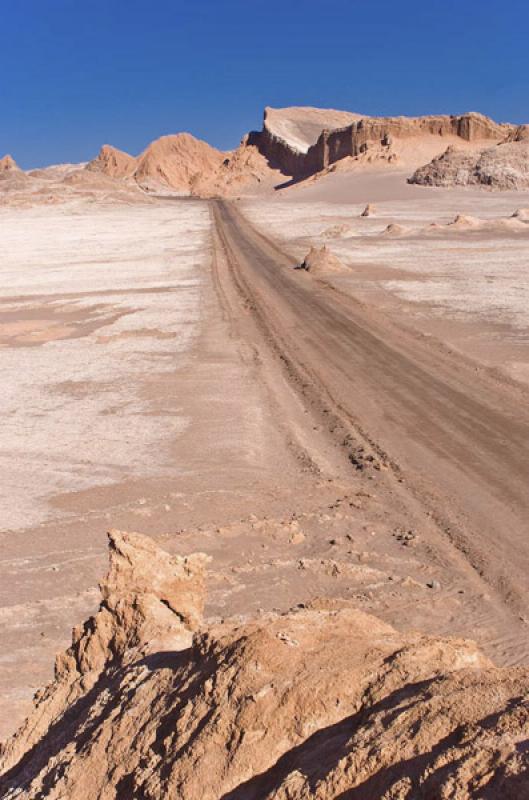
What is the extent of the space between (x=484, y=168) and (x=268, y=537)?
241 ft

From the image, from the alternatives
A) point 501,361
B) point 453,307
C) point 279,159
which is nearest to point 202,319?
point 453,307

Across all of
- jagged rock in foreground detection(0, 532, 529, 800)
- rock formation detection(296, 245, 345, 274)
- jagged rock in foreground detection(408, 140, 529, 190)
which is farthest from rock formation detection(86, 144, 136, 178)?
jagged rock in foreground detection(0, 532, 529, 800)

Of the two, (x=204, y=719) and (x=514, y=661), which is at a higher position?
(x=204, y=719)

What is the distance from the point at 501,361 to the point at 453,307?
6175mm

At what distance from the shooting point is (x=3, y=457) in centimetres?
1012

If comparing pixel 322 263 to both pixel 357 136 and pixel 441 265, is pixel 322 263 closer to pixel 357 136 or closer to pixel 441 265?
pixel 441 265

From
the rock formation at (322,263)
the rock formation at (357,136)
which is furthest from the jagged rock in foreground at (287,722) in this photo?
the rock formation at (357,136)

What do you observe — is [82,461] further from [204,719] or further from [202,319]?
[202,319]

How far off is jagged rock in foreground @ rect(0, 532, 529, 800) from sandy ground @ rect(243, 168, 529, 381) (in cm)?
1061

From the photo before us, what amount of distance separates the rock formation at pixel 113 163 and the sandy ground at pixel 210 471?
134 metres

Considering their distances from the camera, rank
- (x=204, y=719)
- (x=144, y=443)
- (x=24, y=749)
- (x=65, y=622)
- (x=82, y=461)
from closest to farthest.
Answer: (x=204, y=719)
(x=24, y=749)
(x=65, y=622)
(x=82, y=461)
(x=144, y=443)

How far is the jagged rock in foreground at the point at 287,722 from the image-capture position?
96.7 inches

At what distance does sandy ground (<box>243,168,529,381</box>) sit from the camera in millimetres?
17078

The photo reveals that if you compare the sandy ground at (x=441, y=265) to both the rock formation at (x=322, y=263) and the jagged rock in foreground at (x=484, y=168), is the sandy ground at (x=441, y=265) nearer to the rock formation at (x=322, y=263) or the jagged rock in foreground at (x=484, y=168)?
the rock formation at (x=322, y=263)
